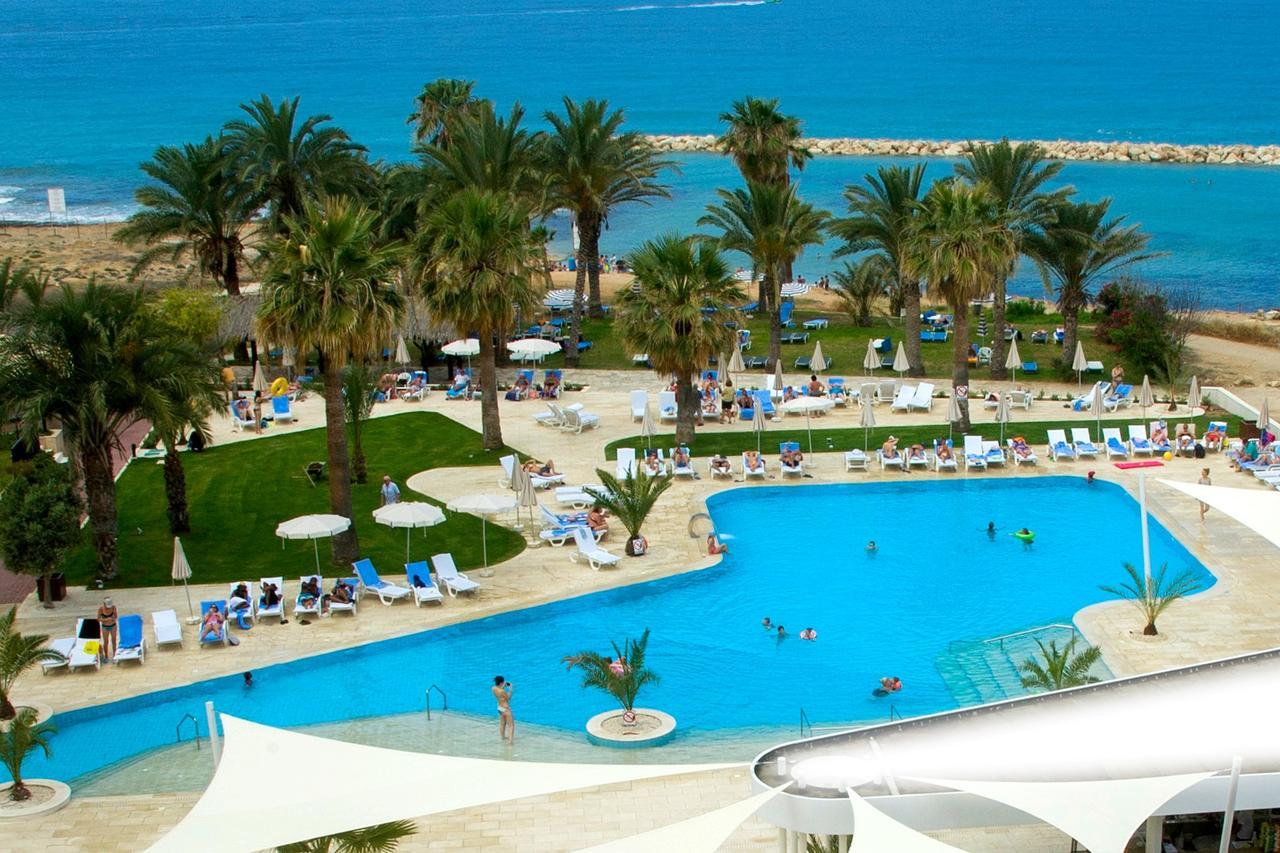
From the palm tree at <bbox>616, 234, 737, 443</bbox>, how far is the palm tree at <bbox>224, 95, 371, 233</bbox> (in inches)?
492

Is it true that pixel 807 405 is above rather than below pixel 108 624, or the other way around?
above

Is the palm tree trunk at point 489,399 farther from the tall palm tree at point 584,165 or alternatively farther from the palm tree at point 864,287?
the palm tree at point 864,287

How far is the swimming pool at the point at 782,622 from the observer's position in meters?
19.8

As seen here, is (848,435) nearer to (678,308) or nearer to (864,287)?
(678,308)

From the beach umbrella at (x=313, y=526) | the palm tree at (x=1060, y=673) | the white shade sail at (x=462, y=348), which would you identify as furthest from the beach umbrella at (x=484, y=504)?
the white shade sail at (x=462, y=348)

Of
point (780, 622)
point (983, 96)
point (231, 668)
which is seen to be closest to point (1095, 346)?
point (780, 622)

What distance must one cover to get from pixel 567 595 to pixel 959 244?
39.1 ft

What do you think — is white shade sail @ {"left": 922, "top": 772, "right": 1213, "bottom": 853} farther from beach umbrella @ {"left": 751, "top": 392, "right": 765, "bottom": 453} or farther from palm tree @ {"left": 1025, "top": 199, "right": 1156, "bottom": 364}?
palm tree @ {"left": 1025, "top": 199, "right": 1156, "bottom": 364}

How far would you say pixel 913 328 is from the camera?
3734 cm

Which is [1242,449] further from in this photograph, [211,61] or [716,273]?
[211,61]

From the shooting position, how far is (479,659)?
2155cm

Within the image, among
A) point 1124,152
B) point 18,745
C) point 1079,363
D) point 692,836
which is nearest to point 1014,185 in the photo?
point 1079,363

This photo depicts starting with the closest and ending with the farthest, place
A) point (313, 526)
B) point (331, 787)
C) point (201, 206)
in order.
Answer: point (331, 787)
point (313, 526)
point (201, 206)

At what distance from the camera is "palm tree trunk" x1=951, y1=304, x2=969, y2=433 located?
31828mm
